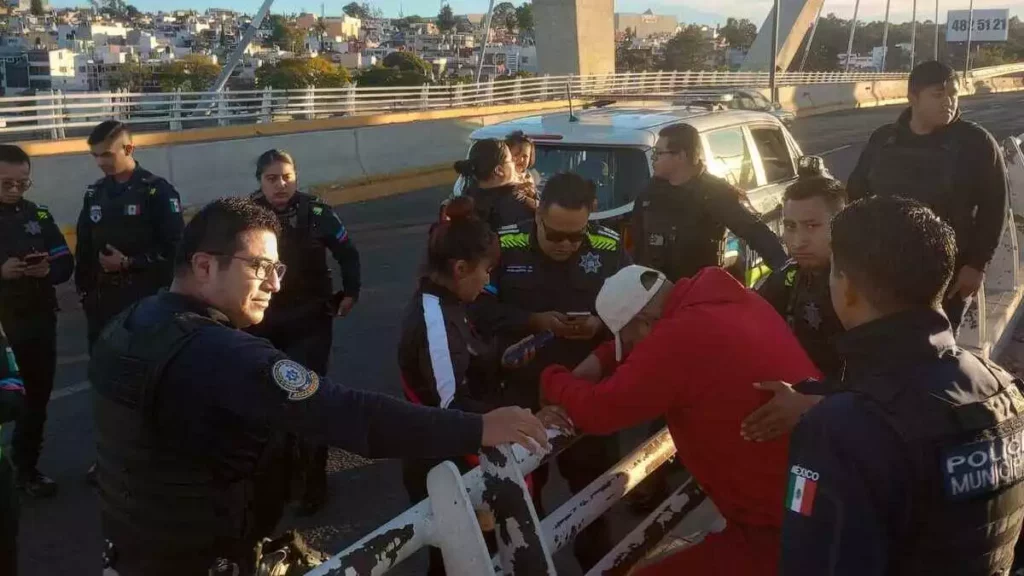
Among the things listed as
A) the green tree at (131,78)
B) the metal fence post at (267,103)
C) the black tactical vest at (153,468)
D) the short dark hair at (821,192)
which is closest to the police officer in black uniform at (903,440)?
the black tactical vest at (153,468)

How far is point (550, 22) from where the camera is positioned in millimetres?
32281

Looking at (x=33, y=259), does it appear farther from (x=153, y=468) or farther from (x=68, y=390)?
(x=153, y=468)

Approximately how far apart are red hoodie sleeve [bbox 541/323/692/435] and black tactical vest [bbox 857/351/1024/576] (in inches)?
27.9

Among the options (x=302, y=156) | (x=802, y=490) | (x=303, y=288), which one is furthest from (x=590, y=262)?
(x=302, y=156)

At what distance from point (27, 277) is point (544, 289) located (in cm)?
267

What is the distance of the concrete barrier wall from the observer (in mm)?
11211

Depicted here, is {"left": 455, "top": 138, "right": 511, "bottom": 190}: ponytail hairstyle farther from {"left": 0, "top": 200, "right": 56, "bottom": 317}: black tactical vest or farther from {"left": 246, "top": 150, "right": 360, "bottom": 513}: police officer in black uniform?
{"left": 0, "top": 200, "right": 56, "bottom": 317}: black tactical vest

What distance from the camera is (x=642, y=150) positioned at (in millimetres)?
6152

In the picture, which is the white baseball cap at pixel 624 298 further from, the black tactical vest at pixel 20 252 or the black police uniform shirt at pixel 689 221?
the black tactical vest at pixel 20 252

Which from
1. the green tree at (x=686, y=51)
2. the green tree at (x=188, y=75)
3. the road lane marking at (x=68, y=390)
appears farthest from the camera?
the green tree at (x=686, y=51)

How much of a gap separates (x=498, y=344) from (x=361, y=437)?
6.22 ft

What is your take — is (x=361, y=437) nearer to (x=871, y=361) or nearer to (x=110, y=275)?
(x=871, y=361)

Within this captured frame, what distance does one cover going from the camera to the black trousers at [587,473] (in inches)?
141

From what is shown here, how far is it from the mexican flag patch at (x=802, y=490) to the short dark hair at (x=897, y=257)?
37cm
